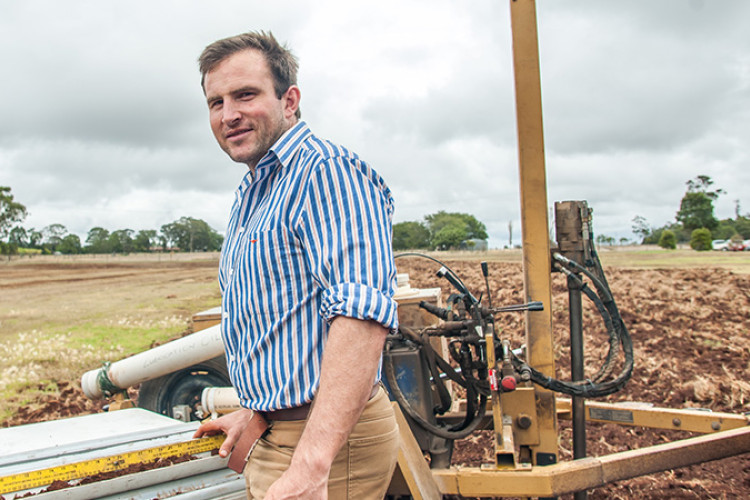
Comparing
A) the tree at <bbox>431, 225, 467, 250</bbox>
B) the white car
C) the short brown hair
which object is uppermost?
the tree at <bbox>431, 225, 467, 250</bbox>

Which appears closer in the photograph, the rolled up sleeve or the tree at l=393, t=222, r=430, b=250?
the rolled up sleeve

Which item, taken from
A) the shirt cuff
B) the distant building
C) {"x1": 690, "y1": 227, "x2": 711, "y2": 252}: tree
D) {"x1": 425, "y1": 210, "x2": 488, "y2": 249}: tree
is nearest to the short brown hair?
the shirt cuff

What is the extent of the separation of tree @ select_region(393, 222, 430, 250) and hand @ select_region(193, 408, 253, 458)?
103355mm

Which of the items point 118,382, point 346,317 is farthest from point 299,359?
point 118,382

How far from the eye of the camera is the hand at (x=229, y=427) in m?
2.03

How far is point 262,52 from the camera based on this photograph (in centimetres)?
174

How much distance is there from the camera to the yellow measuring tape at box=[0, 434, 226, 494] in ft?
7.20

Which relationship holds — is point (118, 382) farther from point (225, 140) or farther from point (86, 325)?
point (86, 325)

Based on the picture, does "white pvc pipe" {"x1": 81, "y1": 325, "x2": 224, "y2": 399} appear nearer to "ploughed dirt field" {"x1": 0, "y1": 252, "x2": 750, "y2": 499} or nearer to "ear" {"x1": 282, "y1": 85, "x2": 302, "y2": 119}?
"ploughed dirt field" {"x1": 0, "y1": 252, "x2": 750, "y2": 499}

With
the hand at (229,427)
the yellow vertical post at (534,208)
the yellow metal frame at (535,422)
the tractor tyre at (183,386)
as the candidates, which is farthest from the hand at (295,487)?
the tractor tyre at (183,386)

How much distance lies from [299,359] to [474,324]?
72.9 inches

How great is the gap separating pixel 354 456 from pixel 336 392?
354 mm

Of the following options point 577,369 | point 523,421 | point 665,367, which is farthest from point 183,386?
point 665,367

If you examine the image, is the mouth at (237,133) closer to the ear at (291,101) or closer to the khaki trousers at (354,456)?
the ear at (291,101)
